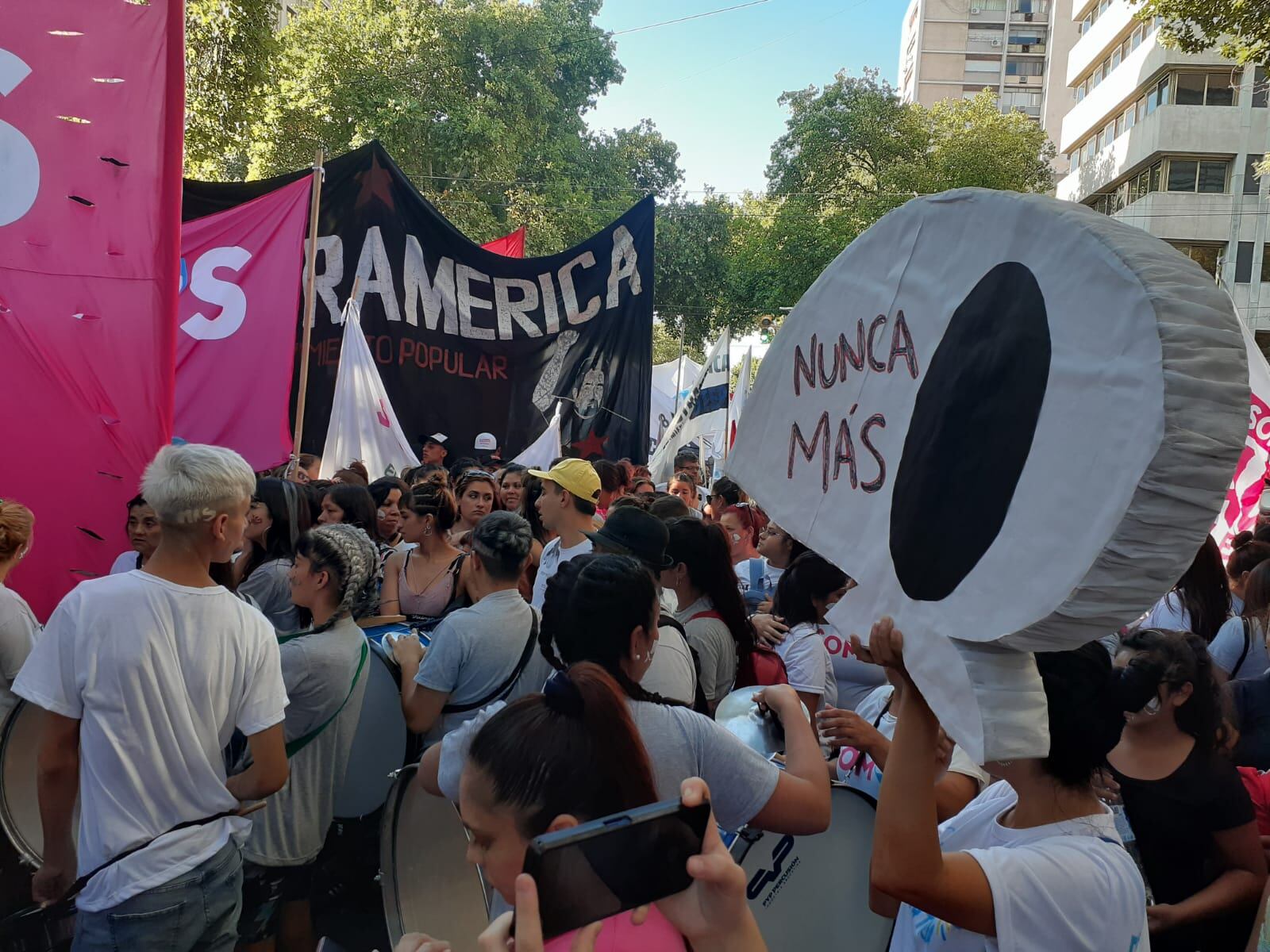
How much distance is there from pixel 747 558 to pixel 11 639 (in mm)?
4070

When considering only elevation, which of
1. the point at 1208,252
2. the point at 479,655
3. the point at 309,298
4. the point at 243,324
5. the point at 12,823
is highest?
the point at 1208,252

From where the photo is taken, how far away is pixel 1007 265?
1.32m

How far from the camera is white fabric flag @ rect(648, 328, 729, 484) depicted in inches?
418

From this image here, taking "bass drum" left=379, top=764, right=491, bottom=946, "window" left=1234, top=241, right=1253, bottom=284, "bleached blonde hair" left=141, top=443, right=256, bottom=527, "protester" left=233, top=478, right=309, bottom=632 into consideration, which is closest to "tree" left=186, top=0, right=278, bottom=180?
"protester" left=233, top=478, right=309, bottom=632

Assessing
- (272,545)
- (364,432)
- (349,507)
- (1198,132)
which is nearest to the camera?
(272,545)

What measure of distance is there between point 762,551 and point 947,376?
3.79m

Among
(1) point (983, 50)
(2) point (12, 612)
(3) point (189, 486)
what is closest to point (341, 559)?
(3) point (189, 486)

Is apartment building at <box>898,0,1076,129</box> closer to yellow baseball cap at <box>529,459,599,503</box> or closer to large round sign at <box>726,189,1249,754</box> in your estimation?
yellow baseball cap at <box>529,459,599,503</box>

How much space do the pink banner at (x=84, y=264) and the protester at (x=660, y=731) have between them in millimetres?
2012

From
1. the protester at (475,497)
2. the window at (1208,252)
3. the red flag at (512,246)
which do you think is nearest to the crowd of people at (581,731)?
the protester at (475,497)

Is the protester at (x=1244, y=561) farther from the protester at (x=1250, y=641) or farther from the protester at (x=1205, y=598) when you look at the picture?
the protester at (x=1250, y=641)

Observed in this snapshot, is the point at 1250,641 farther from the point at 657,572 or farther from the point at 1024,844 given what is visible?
the point at 1024,844

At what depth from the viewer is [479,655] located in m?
3.36

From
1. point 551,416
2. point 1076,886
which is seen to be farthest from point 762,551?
point 551,416
